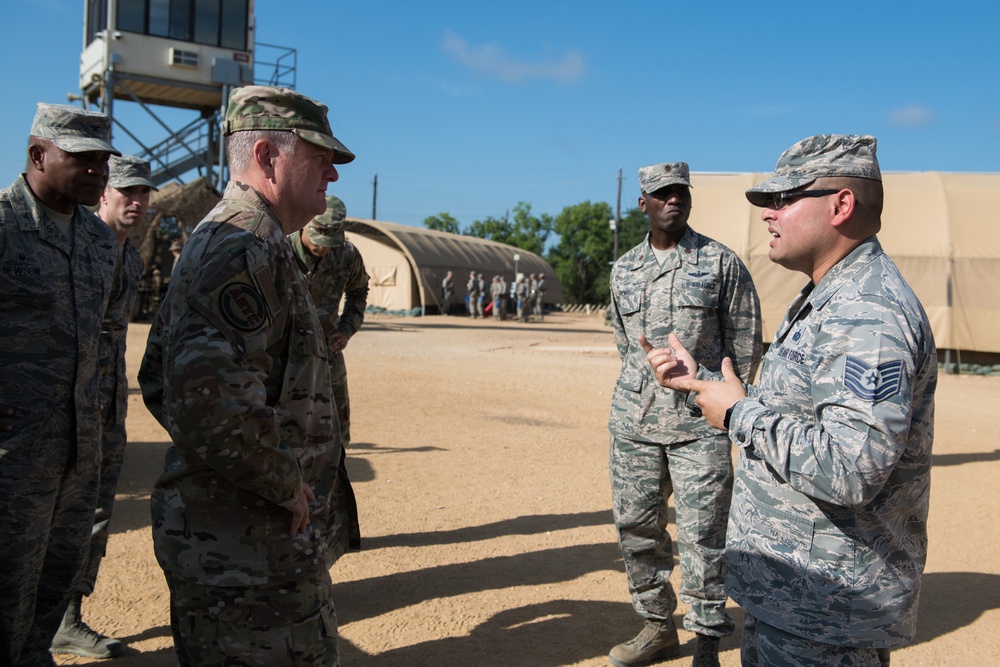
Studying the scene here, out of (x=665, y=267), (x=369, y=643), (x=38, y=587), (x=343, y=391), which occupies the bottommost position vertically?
(x=369, y=643)

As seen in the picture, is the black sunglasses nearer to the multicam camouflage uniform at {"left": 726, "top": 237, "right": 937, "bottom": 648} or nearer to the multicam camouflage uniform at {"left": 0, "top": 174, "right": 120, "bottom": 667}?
the multicam camouflage uniform at {"left": 726, "top": 237, "right": 937, "bottom": 648}

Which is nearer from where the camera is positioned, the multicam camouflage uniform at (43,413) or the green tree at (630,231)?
the multicam camouflage uniform at (43,413)

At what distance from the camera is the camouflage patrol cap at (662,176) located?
430 centimetres

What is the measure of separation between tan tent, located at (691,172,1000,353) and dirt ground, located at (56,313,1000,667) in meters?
7.16

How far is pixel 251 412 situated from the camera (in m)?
2.11

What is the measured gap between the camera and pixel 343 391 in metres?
5.19

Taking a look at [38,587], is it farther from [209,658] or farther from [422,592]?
[422,592]

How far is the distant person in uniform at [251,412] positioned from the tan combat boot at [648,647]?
202 cm

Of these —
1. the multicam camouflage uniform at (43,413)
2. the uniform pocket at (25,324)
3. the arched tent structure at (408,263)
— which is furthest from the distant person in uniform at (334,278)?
the arched tent structure at (408,263)

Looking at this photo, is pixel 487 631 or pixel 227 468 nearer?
pixel 227 468

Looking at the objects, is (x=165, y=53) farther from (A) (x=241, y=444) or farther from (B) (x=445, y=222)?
(B) (x=445, y=222)

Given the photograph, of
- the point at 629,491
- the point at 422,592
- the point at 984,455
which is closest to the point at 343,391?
the point at 422,592

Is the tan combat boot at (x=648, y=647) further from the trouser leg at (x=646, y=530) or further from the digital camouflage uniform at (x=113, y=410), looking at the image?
the digital camouflage uniform at (x=113, y=410)

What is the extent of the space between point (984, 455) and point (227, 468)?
9.13 metres
